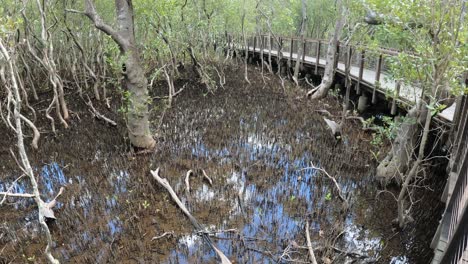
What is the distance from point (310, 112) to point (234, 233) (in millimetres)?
6278

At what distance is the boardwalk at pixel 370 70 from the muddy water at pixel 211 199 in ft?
4.53

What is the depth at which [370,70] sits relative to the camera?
11.1 meters

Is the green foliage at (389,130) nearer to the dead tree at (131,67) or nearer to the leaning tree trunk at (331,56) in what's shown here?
the leaning tree trunk at (331,56)

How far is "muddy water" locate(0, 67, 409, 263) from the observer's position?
14.0ft

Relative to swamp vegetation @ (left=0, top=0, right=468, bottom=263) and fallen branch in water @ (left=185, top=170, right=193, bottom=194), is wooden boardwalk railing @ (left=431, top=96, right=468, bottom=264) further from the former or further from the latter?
fallen branch in water @ (left=185, top=170, right=193, bottom=194)

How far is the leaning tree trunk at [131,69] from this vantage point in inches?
245

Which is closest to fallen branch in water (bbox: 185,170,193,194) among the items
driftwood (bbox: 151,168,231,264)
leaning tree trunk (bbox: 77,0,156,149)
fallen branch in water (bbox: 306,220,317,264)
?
driftwood (bbox: 151,168,231,264)

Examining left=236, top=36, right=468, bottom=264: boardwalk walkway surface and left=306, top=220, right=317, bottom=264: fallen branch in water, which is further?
left=306, top=220, right=317, bottom=264: fallen branch in water

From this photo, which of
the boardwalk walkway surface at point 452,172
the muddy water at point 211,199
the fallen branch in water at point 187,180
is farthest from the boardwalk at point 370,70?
the fallen branch in water at point 187,180

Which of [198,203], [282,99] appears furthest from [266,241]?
[282,99]

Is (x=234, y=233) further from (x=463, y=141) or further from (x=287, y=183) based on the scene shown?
(x=463, y=141)

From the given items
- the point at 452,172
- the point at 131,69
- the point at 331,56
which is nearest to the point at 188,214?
the point at 131,69

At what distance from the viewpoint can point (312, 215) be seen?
500 cm

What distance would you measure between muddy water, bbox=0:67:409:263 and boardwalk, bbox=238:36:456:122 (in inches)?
54.3
